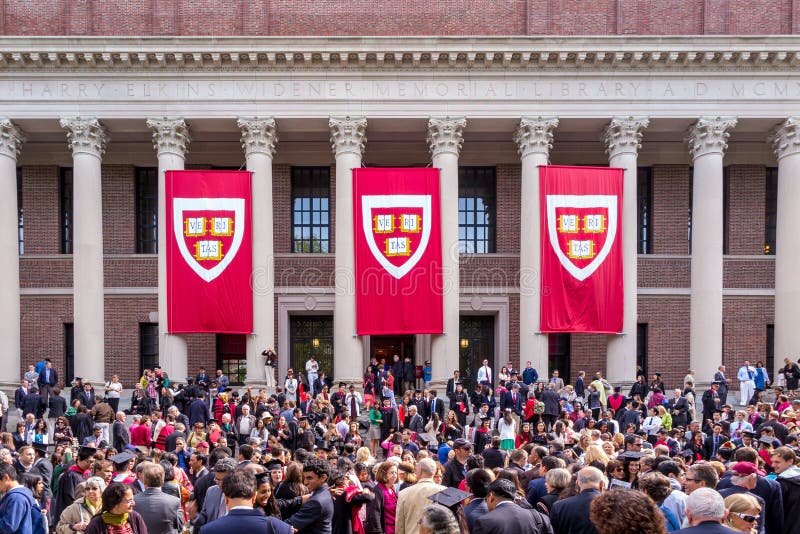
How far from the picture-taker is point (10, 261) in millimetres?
27094

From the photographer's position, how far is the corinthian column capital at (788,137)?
89.1ft

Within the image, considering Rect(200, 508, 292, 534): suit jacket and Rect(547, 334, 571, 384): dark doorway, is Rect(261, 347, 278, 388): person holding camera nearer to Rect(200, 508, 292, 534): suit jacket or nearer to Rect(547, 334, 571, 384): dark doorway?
Rect(547, 334, 571, 384): dark doorway

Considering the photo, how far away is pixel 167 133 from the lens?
88.4 ft

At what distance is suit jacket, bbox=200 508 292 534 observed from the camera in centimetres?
584

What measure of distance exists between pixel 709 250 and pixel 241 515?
24.4 metres

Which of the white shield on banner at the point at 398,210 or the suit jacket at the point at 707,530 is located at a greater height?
the white shield on banner at the point at 398,210

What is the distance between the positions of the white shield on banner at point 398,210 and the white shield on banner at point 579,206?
4003 millimetres

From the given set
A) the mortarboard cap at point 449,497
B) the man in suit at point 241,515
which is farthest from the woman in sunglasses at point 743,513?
the man in suit at point 241,515

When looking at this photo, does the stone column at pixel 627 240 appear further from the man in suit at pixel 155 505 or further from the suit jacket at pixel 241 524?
the suit jacket at pixel 241 524

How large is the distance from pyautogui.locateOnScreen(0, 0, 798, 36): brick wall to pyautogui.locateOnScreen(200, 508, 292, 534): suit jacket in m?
24.8

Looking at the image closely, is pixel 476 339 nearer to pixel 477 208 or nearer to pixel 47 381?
pixel 477 208

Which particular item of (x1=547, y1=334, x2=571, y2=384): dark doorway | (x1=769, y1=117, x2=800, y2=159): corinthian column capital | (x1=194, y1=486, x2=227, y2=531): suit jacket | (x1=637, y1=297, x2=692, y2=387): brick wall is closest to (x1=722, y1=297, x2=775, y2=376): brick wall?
(x1=637, y1=297, x2=692, y2=387): brick wall

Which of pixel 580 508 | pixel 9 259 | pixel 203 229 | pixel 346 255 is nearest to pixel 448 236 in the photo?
pixel 346 255

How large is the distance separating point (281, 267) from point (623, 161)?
13.5 m
